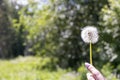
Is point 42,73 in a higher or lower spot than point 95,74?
higher

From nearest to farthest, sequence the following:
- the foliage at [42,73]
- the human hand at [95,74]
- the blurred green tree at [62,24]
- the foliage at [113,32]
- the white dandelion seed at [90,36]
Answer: the human hand at [95,74] < the white dandelion seed at [90,36] < the foliage at [113,32] < the foliage at [42,73] < the blurred green tree at [62,24]

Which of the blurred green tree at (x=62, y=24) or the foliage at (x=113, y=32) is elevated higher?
the blurred green tree at (x=62, y=24)

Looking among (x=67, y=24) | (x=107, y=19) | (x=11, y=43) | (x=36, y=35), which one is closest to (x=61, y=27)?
(x=67, y=24)

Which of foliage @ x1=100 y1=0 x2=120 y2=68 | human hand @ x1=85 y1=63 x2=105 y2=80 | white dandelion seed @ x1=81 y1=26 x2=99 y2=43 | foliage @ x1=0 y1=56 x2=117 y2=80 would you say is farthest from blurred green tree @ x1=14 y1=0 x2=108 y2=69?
human hand @ x1=85 y1=63 x2=105 y2=80

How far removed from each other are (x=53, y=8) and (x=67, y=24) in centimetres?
73

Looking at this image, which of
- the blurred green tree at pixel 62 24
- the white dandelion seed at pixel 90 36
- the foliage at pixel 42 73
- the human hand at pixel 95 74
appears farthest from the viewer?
the blurred green tree at pixel 62 24

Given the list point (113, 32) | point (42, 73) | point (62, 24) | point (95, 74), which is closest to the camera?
point (95, 74)

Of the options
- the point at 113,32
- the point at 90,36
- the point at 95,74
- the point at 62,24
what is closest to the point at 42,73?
the point at 62,24

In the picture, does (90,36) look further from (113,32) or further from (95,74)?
(113,32)

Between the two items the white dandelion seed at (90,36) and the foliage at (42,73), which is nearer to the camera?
the white dandelion seed at (90,36)

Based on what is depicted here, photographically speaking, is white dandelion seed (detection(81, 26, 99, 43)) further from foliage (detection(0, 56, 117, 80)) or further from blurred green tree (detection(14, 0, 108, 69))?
blurred green tree (detection(14, 0, 108, 69))

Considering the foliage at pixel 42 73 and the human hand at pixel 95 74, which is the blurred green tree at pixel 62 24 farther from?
the human hand at pixel 95 74

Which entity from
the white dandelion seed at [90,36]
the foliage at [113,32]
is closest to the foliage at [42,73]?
the foliage at [113,32]

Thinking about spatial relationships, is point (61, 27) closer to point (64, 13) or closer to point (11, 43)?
point (64, 13)
